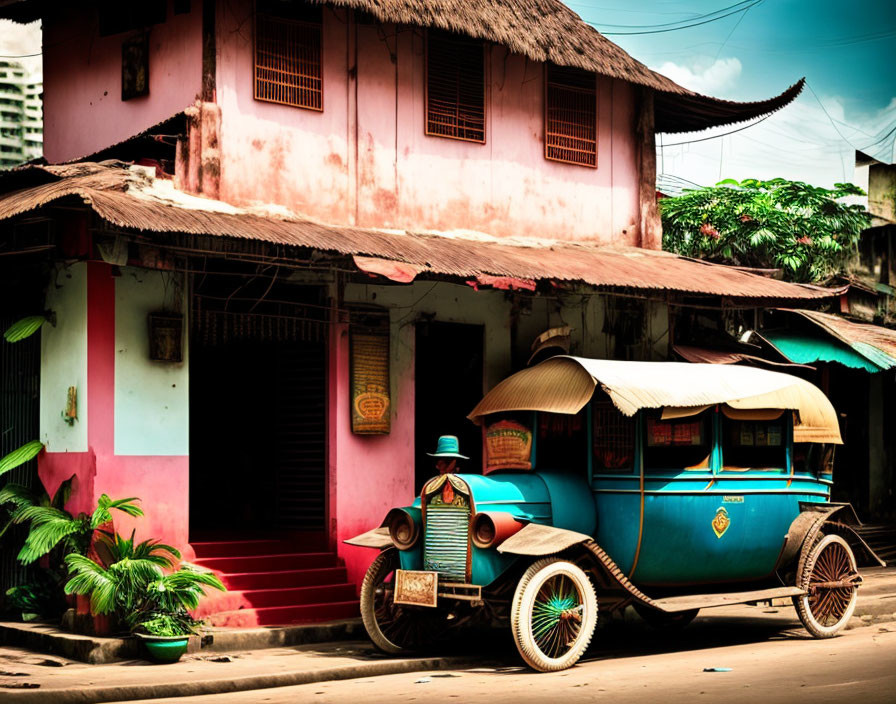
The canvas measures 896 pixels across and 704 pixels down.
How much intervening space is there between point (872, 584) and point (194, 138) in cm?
987

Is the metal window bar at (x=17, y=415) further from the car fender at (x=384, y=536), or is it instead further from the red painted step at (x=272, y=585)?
the car fender at (x=384, y=536)

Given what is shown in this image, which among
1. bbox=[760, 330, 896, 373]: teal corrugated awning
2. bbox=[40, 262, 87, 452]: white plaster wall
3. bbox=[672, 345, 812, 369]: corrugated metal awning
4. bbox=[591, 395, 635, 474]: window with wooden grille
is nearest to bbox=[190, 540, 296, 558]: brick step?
bbox=[40, 262, 87, 452]: white plaster wall

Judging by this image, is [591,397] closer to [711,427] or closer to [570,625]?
[711,427]

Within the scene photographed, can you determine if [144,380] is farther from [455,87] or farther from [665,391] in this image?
[455,87]

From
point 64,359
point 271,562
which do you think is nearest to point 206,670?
point 271,562

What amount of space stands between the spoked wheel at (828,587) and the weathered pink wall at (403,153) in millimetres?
5315

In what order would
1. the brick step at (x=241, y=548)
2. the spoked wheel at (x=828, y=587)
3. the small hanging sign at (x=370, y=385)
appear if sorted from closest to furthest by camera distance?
the spoked wheel at (x=828, y=587) → the brick step at (x=241, y=548) → the small hanging sign at (x=370, y=385)

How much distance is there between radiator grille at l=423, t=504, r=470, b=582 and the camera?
33.2ft

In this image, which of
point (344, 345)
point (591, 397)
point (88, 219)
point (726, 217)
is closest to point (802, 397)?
point (591, 397)

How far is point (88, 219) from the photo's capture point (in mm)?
10781

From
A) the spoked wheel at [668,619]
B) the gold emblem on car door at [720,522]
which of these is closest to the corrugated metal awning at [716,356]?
the spoked wheel at [668,619]

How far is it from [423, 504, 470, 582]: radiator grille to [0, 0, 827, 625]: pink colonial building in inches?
80.8

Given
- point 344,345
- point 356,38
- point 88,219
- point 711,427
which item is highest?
point 356,38

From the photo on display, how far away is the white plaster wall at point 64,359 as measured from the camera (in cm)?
1100
